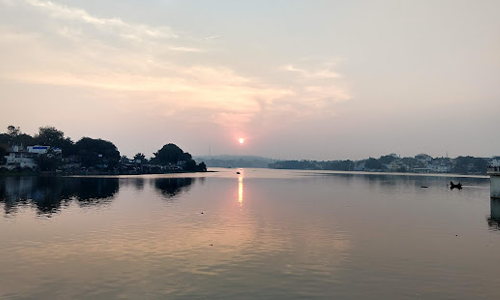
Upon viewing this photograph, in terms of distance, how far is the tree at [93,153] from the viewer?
18599 cm

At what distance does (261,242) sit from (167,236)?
29.6 ft

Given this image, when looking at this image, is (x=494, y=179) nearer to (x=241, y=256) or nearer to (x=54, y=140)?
(x=241, y=256)

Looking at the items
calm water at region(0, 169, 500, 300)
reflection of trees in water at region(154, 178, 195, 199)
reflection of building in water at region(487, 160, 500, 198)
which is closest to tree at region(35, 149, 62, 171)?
reflection of trees in water at region(154, 178, 195, 199)

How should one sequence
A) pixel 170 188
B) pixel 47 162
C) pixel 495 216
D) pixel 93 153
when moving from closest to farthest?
pixel 495 216 < pixel 170 188 < pixel 47 162 < pixel 93 153

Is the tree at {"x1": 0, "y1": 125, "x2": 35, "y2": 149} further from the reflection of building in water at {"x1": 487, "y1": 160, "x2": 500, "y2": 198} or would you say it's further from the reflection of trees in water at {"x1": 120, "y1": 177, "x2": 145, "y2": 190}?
the reflection of building in water at {"x1": 487, "y1": 160, "x2": 500, "y2": 198}

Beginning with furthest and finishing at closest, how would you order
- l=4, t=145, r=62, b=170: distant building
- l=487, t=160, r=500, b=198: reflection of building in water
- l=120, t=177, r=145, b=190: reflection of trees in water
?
l=4, t=145, r=62, b=170: distant building < l=120, t=177, r=145, b=190: reflection of trees in water < l=487, t=160, r=500, b=198: reflection of building in water

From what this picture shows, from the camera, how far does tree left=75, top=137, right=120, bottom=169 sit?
18599 centimetres

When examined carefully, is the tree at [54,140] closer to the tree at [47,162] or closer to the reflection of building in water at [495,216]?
the tree at [47,162]

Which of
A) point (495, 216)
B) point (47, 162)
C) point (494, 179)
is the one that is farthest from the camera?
point (47, 162)

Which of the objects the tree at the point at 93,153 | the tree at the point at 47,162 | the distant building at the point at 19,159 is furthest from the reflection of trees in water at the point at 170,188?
the tree at the point at 93,153

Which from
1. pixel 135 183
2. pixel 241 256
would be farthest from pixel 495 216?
pixel 135 183

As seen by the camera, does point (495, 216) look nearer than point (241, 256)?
No

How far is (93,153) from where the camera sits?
7357 inches

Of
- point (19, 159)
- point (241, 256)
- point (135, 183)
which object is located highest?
point (19, 159)
